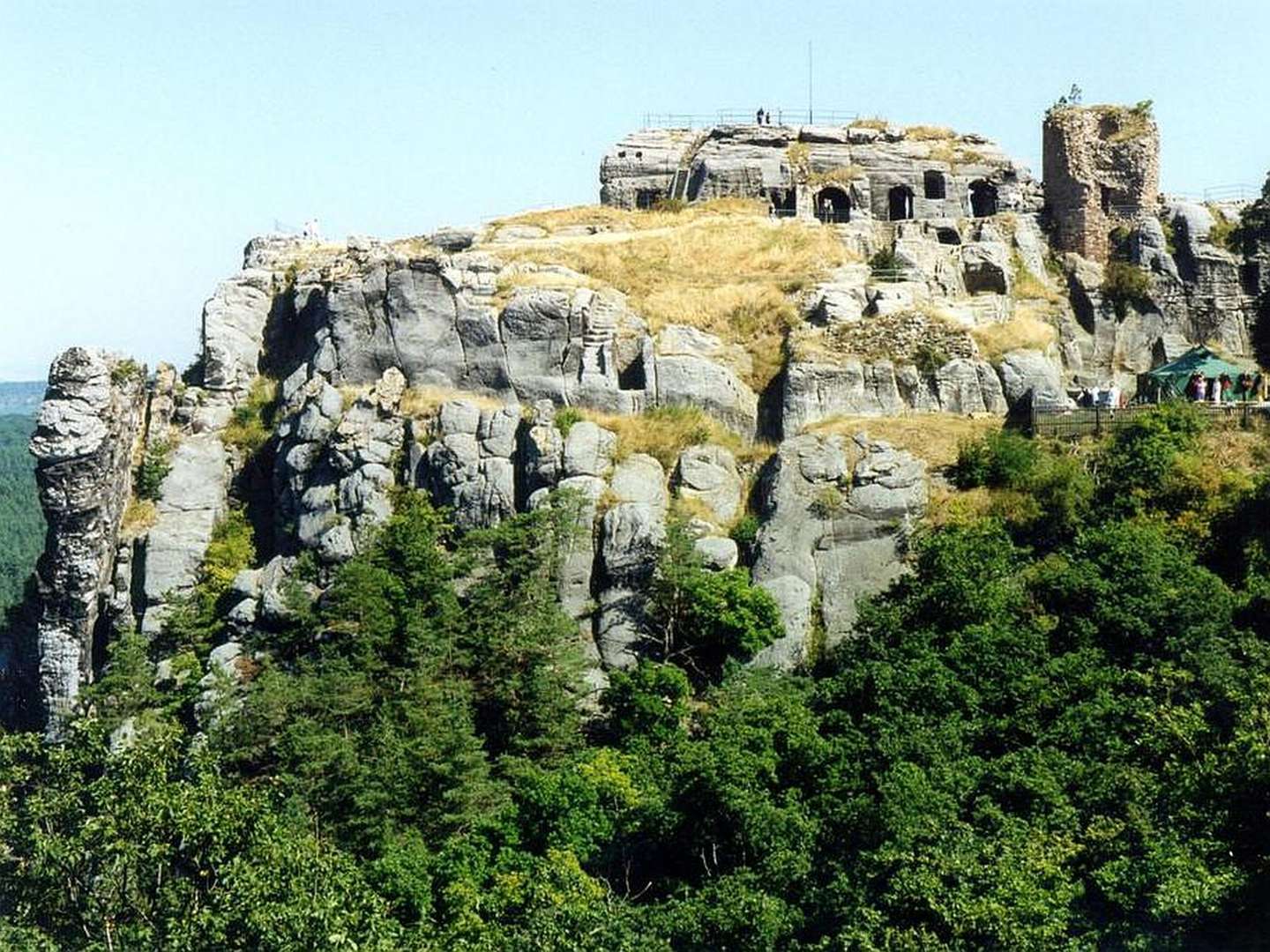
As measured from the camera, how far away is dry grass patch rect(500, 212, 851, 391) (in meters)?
39.8

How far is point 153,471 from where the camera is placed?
136ft

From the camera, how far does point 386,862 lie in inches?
1014

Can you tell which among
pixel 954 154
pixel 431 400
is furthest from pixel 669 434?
pixel 954 154

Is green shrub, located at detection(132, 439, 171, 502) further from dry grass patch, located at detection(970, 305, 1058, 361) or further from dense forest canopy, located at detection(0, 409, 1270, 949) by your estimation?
dry grass patch, located at detection(970, 305, 1058, 361)

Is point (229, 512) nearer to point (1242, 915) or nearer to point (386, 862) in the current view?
point (386, 862)

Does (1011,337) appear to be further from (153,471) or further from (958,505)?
(153,471)

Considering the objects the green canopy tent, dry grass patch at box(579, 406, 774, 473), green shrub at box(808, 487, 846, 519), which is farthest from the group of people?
dry grass patch at box(579, 406, 774, 473)

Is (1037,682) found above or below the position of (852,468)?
below

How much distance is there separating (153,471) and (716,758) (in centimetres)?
2159

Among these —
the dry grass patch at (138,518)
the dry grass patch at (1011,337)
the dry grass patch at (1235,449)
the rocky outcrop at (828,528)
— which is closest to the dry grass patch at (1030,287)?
the dry grass patch at (1011,337)

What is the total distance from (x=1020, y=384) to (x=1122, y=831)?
16.3 metres

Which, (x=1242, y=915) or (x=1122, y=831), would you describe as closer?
(x=1242, y=915)

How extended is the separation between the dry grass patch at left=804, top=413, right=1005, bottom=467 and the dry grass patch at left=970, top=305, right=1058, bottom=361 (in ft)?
7.31

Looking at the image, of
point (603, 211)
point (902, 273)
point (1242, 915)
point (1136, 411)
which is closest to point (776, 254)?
point (902, 273)
